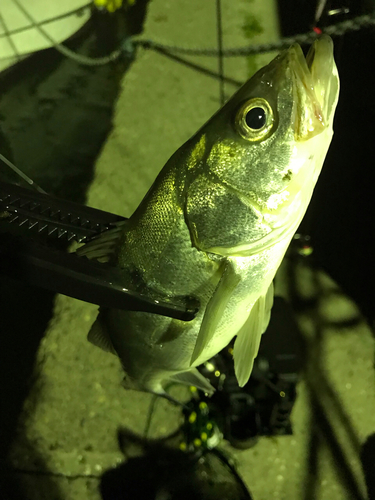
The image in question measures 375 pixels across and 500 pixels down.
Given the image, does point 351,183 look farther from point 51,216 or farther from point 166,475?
point 166,475

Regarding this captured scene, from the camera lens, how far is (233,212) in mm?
999

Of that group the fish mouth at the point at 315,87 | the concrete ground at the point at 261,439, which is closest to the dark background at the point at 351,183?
the concrete ground at the point at 261,439

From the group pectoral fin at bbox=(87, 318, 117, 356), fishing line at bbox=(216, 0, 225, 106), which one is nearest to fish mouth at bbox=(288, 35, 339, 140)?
pectoral fin at bbox=(87, 318, 117, 356)

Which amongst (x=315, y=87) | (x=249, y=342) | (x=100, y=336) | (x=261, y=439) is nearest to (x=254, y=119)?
(x=315, y=87)

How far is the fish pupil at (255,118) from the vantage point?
93cm

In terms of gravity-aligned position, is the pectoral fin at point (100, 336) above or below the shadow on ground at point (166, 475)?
above

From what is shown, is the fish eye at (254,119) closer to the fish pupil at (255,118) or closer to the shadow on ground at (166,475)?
the fish pupil at (255,118)

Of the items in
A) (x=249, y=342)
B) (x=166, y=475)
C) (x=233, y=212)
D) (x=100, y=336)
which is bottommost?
(x=166, y=475)

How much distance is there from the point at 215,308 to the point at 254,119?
560 mm

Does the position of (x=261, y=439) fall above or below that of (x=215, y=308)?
below

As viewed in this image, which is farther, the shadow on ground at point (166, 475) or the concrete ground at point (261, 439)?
the concrete ground at point (261, 439)

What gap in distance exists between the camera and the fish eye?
928mm

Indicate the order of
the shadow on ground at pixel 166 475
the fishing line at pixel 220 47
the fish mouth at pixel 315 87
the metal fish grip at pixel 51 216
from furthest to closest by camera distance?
the fishing line at pixel 220 47 < the shadow on ground at pixel 166 475 < the metal fish grip at pixel 51 216 < the fish mouth at pixel 315 87

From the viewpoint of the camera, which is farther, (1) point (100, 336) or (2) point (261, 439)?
(2) point (261, 439)
